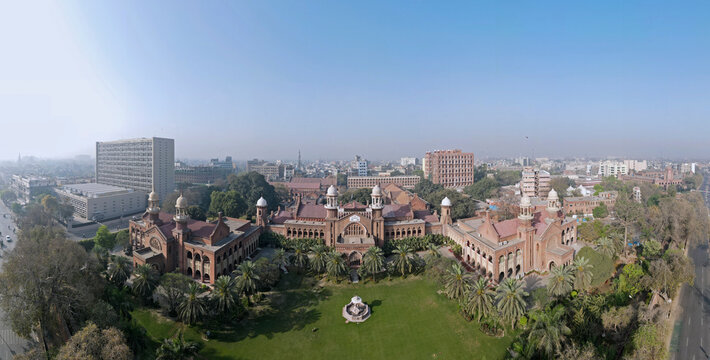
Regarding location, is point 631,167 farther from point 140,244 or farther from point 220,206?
point 140,244

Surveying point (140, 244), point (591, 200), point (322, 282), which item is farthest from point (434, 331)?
point (591, 200)

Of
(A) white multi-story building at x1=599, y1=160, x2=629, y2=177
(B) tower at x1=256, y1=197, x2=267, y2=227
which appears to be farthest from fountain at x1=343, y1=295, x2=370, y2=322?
(A) white multi-story building at x1=599, y1=160, x2=629, y2=177

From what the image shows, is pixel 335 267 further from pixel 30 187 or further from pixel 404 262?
pixel 30 187

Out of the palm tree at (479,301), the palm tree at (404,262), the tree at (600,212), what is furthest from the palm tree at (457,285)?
the tree at (600,212)

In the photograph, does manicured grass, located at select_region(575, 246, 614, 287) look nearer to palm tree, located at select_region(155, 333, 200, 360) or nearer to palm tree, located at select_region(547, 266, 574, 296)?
palm tree, located at select_region(547, 266, 574, 296)

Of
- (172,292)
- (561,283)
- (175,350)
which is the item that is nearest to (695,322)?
(561,283)

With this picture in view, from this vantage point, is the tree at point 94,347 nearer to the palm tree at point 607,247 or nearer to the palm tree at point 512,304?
the palm tree at point 512,304
